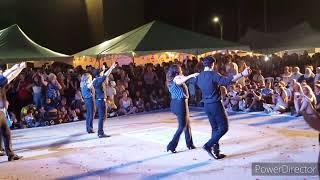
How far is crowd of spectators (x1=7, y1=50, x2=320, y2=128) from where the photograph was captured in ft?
47.7

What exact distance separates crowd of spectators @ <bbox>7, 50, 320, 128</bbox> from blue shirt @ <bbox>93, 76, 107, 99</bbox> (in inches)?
113

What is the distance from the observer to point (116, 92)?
667 inches

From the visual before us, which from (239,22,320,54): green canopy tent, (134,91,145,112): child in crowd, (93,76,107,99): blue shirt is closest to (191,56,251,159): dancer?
(93,76,107,99): blue shirt

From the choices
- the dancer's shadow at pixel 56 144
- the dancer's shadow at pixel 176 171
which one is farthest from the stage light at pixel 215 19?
the dancer's shadow at pixel 176 171

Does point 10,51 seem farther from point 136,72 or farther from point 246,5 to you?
point 246,5

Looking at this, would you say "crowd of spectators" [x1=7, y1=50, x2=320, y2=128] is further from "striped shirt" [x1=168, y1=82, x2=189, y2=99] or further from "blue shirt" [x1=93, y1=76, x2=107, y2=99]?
"striped shirt" [x1=168, y1=82, x2=189, y2=99]

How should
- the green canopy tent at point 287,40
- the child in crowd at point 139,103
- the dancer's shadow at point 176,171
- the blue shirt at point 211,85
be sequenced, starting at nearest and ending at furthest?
the dancer's shadow at point 176,171, the blue shirt at point 211,85, the green canopy tent at point 287,40, the child in crowd at point 139,103

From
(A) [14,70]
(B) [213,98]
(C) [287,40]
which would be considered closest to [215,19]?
(C) [287,40]

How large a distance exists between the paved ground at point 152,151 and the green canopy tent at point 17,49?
2759 mm

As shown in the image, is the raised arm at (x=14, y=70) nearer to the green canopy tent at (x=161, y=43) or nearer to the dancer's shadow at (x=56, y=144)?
the dancer's shadow at (x=56, y=144)

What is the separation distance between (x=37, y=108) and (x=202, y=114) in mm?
5318

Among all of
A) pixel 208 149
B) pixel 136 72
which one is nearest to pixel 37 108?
pixel 136 72

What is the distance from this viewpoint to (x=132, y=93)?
1767 centimetres

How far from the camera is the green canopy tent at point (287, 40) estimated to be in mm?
16969
